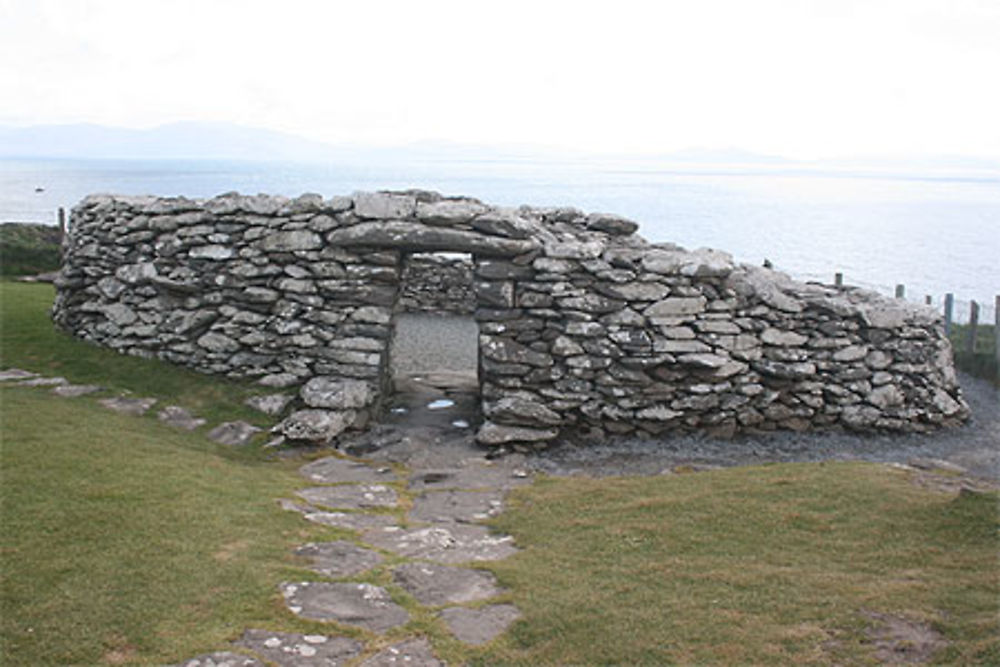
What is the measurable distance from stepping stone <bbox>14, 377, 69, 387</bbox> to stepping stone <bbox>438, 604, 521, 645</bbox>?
405 inches

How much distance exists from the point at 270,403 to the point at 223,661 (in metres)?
8.90

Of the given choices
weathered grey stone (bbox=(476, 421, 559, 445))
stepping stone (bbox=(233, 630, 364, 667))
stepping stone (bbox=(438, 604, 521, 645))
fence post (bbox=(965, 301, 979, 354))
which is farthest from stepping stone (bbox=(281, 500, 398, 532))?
fence post (bbox=(965, 301, 979, 354))

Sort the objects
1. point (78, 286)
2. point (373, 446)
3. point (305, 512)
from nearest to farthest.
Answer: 1. point (305, 512)
2. point (373, 446)
3. point (78, 286)

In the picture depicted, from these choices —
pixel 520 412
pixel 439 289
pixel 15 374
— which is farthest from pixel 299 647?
pixel 439 289

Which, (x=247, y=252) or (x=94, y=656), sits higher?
(x=247, y=252)

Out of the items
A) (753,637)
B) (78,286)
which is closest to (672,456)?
(753,637)

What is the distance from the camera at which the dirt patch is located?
17.3ft

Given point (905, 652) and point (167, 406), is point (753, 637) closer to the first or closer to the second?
point (905, 652)

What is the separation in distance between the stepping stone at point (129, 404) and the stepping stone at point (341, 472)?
3290 mm

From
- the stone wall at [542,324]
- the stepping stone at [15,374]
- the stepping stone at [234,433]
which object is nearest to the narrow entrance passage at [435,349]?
the stone wall at [542,324]

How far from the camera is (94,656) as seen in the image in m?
5.43

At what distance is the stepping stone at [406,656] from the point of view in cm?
576

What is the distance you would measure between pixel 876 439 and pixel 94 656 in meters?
13.4

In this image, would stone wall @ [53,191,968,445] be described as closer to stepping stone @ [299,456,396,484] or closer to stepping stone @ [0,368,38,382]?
stepping stone @ [299,456,396,484]
